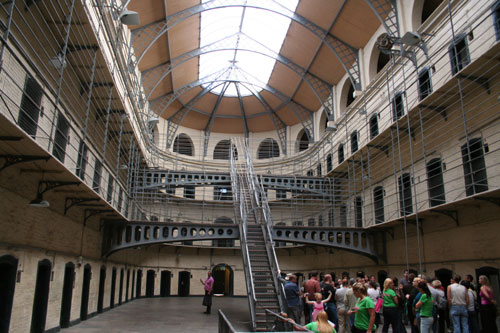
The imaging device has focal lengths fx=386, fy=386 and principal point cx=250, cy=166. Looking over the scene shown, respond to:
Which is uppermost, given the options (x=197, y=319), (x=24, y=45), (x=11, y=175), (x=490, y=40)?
(x=490, y=40)

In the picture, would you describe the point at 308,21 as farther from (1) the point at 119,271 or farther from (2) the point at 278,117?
(1) the point at 119,271

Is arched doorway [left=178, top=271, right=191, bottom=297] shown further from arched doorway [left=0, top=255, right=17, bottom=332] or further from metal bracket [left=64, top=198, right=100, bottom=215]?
Answer: arched doorway [left=0, top=255, right=17, bottom=332]

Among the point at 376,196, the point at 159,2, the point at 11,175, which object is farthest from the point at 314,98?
the point at 11,175

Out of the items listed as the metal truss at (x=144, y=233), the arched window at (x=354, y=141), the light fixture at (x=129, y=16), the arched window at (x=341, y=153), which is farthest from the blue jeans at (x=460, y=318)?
the arched window at (x=341, y=153)

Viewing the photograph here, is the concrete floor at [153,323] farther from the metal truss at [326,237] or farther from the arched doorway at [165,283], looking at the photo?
the arched doorway at [165,283]

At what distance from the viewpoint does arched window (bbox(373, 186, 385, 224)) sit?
13.2m

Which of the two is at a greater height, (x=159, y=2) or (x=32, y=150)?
(x=159, y=2)

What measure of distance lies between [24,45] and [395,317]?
7417 millimetres

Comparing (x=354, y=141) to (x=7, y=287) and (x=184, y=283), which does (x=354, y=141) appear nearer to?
(x=184, y=283)

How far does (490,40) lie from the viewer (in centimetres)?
826

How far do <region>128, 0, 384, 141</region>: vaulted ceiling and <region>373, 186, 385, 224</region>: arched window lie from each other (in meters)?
4.57

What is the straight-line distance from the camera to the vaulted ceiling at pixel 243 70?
14664 millimetres

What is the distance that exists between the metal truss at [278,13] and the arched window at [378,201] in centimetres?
421

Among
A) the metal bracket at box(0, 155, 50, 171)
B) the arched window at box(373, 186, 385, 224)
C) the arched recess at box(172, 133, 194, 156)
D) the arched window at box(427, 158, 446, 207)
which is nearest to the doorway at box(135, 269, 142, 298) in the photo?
the arched recess at box(172, 133, 194, 156)
